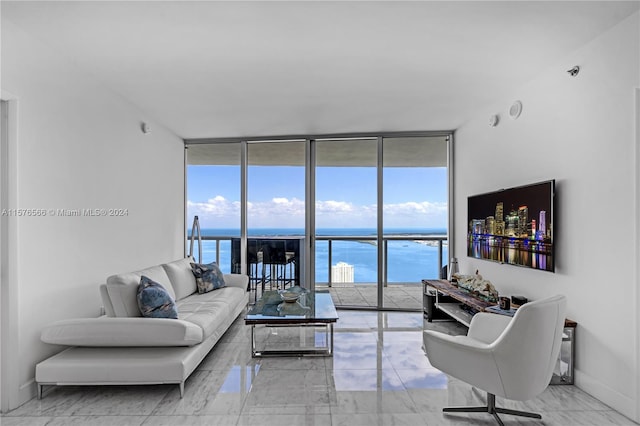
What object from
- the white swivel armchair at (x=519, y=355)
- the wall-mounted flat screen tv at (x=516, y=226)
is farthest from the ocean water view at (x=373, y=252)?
the white swivel armchair at (x=519, y=355)

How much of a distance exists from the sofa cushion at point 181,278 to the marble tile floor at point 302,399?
1.10 meters

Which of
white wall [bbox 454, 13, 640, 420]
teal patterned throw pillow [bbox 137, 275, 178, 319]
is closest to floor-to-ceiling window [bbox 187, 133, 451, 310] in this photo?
white wall [bbox 454, 13, 640, 420]

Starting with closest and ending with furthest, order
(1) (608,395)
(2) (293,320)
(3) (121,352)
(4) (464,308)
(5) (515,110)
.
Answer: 1. (1) (608,395)
2. (3) (121,352)
3. (2) (293,320)
4. (5) (515,110)
5. (4) (464,308)

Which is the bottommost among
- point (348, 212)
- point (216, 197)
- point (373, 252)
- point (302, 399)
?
point (302, 399)

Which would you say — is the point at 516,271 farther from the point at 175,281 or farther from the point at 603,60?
the point at 175,281

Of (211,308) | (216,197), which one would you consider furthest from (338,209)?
(211,308)

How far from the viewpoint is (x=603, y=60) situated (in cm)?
271

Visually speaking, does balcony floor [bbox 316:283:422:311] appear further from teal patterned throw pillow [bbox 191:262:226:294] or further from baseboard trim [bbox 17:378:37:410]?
baseboard trim [bbox 17:378:37:410]

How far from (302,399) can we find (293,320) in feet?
2.66

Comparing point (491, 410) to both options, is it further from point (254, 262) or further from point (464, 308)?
point (254, 262)

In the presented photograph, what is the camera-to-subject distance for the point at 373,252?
5758 millimetres

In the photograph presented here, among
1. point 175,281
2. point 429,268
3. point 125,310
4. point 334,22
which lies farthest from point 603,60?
point 175,281

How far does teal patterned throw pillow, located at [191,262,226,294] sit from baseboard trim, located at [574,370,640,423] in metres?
3.85

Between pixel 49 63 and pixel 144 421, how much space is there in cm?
271
